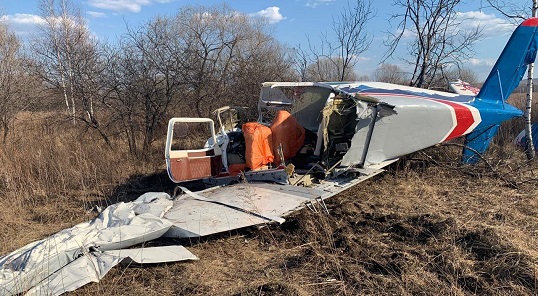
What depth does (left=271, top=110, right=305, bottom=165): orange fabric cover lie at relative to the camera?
6531mm

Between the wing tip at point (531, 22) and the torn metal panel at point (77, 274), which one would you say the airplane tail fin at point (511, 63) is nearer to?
the wing tip at point (531, 22)

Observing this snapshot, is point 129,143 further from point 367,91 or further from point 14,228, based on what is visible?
point 367,91

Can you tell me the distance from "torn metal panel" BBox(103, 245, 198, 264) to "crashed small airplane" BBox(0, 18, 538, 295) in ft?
0.04

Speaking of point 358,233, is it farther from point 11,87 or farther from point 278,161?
point 11,87

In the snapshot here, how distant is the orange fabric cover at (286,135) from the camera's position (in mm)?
6531

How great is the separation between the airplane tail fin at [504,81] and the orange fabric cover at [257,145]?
4215 mm

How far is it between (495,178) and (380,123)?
271 cm

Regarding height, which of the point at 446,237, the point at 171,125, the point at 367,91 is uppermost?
the point at 367,91

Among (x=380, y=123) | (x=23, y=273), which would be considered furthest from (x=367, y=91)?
(x=23, y=273)

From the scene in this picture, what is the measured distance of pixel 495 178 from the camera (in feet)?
23.4

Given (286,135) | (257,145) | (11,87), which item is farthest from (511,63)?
(11,87)

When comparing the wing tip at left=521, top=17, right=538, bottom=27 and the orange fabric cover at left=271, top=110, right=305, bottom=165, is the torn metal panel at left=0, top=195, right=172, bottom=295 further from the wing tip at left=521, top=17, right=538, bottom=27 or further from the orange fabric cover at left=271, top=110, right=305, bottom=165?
the wing tip at left=521, top=17, right=538, bottom=27

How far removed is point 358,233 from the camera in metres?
4.87

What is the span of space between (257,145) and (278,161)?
20.3 inches
